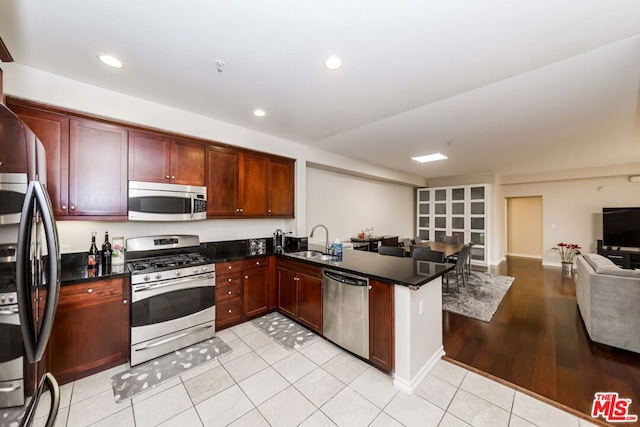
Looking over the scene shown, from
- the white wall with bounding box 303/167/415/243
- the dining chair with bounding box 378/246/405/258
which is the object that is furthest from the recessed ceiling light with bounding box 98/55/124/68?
the dining chair with bounding box 378/246/405/258

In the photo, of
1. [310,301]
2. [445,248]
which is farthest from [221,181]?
[445,248]

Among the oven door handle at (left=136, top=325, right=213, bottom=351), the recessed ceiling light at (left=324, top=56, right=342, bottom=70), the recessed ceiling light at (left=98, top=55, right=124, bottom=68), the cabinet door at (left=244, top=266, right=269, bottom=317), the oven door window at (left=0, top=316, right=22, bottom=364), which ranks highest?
the recessed ceiling light at (left=98, top=55, right=124, bottom=68)

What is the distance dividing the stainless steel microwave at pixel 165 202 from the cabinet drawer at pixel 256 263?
80 cm

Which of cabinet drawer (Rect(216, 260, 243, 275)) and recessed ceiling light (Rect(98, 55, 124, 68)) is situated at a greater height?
recessed ceiling light (Rect(98, 55, 124, 68))

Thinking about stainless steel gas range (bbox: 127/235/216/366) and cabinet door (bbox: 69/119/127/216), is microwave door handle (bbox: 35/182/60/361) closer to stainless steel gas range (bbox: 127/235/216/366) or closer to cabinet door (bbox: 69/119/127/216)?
stainless steel gas range (bbox: 127/235/216/366)

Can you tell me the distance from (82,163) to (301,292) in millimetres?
2607

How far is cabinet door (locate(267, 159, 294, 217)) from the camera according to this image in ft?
12.5

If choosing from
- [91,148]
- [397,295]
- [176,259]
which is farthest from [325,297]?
[91,148]

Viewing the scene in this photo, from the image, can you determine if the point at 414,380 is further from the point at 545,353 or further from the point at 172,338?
the point at 172,338

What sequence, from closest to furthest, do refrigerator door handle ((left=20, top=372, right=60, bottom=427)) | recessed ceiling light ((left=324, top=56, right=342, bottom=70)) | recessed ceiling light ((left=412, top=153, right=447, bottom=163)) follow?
1. refrigerator door handle ((left=20, top=372, right=60, bottom=427))
2. recessed ceiling light ((left=324, top=56, right=342, bottom=70))
3. recessed ceiling light ((left=412, top=153, right=447, bottom=163))

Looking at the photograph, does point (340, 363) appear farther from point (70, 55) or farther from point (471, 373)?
point (70, 55)

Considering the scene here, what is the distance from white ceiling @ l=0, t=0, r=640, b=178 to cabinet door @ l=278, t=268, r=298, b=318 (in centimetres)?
206

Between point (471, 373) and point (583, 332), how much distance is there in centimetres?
195

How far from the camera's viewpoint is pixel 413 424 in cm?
170
